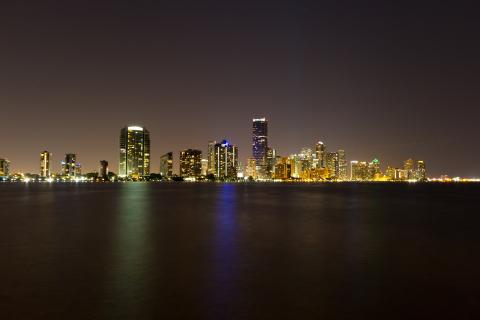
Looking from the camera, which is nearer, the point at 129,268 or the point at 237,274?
the point at 237,274

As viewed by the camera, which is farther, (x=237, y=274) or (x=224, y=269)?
(x=224, y=269)

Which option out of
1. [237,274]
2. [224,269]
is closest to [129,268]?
[224,269]

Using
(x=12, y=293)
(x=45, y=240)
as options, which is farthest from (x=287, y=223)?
(x=12, y=293)

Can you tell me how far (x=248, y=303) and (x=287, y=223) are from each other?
26.2 m

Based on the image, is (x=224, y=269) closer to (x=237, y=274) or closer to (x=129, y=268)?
(x=237, y=274)

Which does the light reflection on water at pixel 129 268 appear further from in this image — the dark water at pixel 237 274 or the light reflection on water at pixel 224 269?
the light reflection on water at pixel 224 269

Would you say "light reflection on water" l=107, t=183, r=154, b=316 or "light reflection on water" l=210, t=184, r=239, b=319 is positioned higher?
"light reflection on water" l=107, t=183, r=154, b=316

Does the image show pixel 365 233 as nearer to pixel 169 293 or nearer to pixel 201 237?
pixel 201 237

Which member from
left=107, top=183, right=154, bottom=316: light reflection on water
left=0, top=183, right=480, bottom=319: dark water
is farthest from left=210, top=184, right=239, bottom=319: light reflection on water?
left=107, top=183, right=154, bottom=316: light reflection on water

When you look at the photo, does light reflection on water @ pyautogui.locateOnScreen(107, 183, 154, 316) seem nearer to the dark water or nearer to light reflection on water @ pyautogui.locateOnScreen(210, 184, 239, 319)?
the dark water

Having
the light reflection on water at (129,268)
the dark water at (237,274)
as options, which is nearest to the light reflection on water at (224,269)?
the dark water at (237,274)

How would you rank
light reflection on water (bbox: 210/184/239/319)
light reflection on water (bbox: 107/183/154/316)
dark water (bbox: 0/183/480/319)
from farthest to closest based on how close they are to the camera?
light reflection on water (bbox: 210/184/239/319) < light reflection on water (bbox: 107/183/154/316) < dark water (bbox: 0/183/480/319)

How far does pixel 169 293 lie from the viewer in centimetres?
1518

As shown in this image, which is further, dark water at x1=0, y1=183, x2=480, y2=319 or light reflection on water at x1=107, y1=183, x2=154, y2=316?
light reflection on water at x1=107, y1=183, x2=154, y2=316
